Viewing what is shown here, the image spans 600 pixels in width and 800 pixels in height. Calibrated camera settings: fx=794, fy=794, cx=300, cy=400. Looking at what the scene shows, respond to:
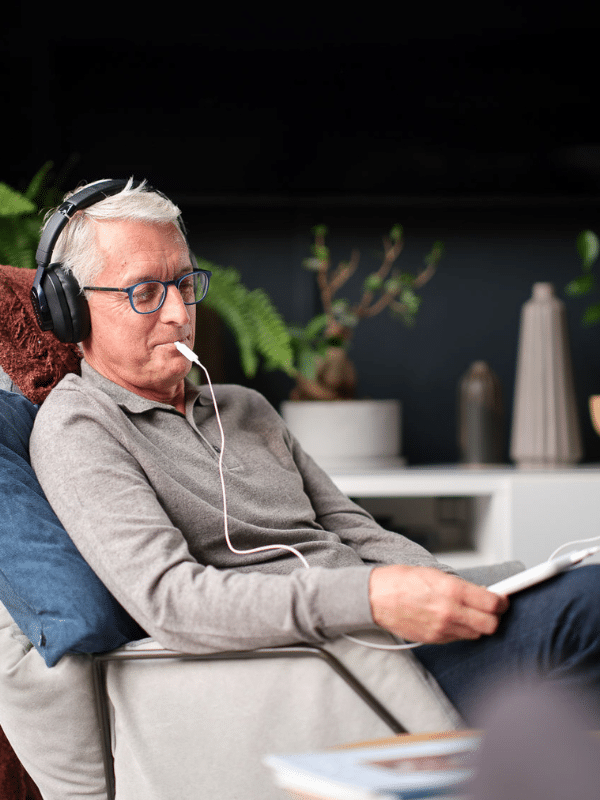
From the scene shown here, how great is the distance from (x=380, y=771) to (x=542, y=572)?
1.22 ft

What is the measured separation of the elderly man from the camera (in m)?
0.88

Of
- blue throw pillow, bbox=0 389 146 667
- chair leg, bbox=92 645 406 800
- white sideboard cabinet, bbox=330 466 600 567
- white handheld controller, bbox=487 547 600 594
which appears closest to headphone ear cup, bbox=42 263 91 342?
blue throw pillow, bbox=0 389 146 667

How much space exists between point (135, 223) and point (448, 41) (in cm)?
173

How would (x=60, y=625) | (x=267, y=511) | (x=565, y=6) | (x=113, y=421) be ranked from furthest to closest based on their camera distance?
(x=565, y=6)
(x=267, y=511)
(x=113, y=421)
(x=60, y=625)

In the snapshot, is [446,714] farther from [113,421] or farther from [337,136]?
[337,136]

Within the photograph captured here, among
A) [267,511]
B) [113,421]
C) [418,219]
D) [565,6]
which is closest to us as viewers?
[113,421]

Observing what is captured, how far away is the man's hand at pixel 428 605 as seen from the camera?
86 centimetres

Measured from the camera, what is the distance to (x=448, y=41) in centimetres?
248

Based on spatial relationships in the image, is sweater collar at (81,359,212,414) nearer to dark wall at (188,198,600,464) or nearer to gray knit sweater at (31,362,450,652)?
gray knit sweater at (31,362,450,652)

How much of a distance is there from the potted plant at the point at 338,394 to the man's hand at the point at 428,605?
1.40 metres

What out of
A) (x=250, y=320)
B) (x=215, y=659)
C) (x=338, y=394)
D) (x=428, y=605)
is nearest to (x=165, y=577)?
(x=215, y=659)

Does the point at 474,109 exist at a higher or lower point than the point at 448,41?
lower

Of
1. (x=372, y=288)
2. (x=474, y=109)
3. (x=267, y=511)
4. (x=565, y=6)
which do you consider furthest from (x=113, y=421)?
(x=565, y=6)

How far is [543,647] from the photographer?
0.89m
